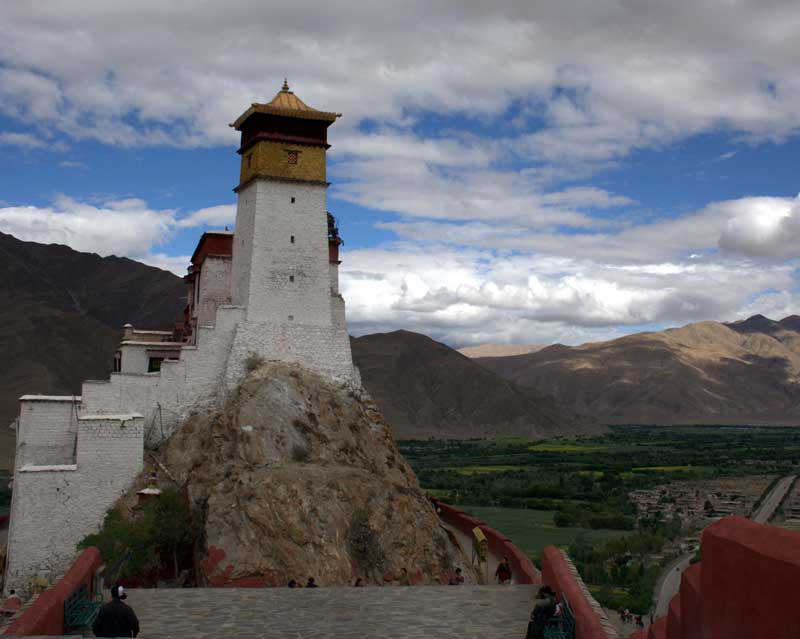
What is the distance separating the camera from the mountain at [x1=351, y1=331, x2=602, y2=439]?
121 meters

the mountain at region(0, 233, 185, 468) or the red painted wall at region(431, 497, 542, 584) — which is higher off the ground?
the mountain at region(0, 233, 185, 468)

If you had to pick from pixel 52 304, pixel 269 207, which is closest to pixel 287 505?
pixel 269 207

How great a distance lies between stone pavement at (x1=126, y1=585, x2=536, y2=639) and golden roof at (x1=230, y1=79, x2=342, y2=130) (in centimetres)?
1697

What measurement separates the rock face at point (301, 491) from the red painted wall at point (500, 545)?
1.37 m

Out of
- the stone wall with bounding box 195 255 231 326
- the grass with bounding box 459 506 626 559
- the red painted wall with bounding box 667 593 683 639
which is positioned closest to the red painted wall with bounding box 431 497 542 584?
the red painted wall with bounding box 667 593 683 639

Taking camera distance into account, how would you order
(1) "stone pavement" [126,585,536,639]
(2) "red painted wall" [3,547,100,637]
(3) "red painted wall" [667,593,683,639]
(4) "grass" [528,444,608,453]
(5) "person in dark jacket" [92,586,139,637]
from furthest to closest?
(4) "grass" [528,444,608,453]
(1) "stone pavement" [126,585,536,639]
(5) "person in dark jacket" [92,586,139,637]
(2) "red painted wall" [3,547,100,637]
(3) "red painted wall" [667,593,683,639]

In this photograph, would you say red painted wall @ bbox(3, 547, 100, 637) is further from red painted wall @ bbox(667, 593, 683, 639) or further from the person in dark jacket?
red painted wall @ bbox(667, 593, 683, 639)

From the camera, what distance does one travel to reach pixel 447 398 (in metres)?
128

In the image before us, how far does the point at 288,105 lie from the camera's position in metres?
27.8

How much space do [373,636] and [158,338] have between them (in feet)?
72.9

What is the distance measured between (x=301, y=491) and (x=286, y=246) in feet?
26.1

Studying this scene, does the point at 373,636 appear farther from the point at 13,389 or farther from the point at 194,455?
the point at 13,389

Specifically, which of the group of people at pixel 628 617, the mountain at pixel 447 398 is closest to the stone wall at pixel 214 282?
the group of people at pixel 628 617

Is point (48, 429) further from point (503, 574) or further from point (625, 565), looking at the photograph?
point (625, 565)
